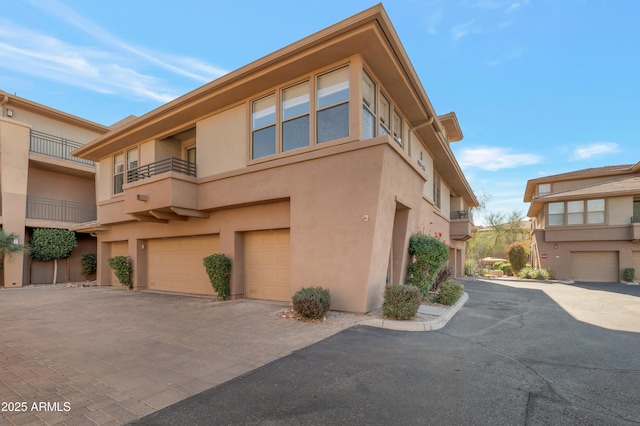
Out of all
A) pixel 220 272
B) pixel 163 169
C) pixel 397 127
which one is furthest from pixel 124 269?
pixel 397 127

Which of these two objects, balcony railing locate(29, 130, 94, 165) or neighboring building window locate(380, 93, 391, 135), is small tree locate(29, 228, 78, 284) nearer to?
balcony railing locate(29, 130, 94, 165)

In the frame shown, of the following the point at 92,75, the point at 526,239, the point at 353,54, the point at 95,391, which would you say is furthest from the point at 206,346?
the point at 526,239

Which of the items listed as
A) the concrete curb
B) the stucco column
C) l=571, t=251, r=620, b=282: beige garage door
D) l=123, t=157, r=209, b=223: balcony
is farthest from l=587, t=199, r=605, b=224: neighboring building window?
the stucco column

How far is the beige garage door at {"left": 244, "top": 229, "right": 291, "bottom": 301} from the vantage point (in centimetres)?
987

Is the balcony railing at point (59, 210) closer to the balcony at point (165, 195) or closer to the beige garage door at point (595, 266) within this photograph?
the balcony at point (165, 195)

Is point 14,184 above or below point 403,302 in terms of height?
above

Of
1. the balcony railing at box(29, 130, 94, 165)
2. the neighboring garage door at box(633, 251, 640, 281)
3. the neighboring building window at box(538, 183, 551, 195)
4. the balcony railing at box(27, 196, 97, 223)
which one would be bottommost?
the neighboring garage door at box(633, 251, 640, 281)

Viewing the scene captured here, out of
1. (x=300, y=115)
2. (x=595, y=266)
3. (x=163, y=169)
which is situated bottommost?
(x=595, y=266)

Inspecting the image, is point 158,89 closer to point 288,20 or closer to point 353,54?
point 288,20

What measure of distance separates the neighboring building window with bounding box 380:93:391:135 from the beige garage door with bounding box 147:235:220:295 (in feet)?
23.5

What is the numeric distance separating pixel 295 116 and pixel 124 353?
7085 millimetres

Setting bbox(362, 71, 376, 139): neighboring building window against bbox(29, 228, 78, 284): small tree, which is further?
bbox(29, 228, 78, 284): small tree

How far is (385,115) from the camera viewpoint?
9977 mm

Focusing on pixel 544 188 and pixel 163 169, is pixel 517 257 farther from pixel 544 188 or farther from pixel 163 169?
pixel 163 169
